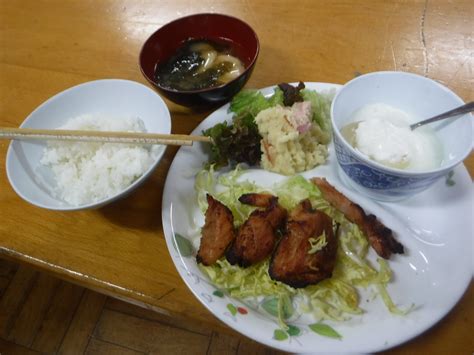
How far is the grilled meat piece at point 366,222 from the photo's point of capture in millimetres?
1076

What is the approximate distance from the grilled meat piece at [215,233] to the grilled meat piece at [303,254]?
16 cm

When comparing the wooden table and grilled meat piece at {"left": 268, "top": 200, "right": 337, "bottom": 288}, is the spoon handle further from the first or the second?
grilled meat piece at {"left": 268, "top": 200, "right": 337, "bottom": 288}

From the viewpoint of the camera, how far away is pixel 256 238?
1.07 metres

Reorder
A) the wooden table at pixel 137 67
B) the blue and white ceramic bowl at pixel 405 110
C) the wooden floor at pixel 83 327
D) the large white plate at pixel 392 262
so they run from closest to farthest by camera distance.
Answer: the large white plate at pixel 392 262
the blue and white ceramic bowl at pixel 405 110
the wooden table at pixel 137 67
the wooden floor at pixel 83 327

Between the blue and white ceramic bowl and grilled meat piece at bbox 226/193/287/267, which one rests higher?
the blue and white ceramic bowl

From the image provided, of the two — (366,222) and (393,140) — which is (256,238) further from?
(393,140)

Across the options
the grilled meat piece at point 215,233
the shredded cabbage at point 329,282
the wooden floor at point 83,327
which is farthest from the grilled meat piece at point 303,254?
A: the wooden floor at point 83,327

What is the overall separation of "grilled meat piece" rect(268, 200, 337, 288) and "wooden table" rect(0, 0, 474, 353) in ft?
0.83

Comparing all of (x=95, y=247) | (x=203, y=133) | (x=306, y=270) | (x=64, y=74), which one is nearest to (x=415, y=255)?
(x=306, y=270)

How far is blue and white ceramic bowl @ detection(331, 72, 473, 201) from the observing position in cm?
103

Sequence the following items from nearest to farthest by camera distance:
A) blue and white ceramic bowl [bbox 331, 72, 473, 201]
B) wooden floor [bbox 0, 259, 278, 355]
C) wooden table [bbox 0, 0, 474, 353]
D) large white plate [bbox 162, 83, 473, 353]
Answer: large white plate [bbox 162, 83, 473, 353], blue and white ceramic bowl [bbox 331, 72, 473, 201], wooden table [bbox 0, 0, 474, 353], wooden floor [bbox 0, 259, 278, 355]

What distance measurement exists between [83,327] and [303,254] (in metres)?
1.75

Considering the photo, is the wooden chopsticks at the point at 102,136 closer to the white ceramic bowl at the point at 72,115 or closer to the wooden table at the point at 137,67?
the white ceramic bowl at the point at 72,115

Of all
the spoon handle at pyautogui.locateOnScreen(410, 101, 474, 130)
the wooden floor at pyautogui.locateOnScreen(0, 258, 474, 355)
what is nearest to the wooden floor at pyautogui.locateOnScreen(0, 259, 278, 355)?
the wooden floor at pyautogui.locateOnScreen(0, 258, 474, 355)
